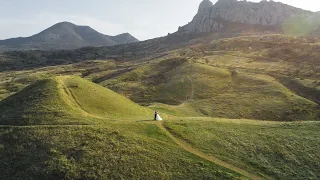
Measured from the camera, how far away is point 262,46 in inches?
7170

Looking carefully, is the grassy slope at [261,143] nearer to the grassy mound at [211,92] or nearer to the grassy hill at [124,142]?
the grassy hill at [124,142]

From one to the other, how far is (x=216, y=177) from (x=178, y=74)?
87.6 m

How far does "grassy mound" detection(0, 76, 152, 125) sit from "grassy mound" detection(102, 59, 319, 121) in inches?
960

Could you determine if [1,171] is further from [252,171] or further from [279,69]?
[279,69]

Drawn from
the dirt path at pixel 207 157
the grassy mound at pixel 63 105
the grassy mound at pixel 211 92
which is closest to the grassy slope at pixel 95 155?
the dirt path at pixel 207 157

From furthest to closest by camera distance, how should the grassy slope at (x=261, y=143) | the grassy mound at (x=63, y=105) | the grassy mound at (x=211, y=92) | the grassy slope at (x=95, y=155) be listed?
the grassy mound at (x=211, y=92) < the grassy mound at (x=63, y=105) < the grassy slope at (x=261, y=143) < the grassy slope at (x=95, y=155)

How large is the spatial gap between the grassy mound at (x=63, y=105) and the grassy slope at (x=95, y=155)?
2.66 metres

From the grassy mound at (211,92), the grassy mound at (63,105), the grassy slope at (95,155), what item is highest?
the grassy mound at (63,105)

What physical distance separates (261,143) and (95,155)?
2012 cm

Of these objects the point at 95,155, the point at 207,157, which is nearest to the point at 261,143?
the point at 207,157

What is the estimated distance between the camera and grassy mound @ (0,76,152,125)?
39.9 metres

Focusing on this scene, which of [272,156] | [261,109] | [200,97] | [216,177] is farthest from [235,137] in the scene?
[200,97]

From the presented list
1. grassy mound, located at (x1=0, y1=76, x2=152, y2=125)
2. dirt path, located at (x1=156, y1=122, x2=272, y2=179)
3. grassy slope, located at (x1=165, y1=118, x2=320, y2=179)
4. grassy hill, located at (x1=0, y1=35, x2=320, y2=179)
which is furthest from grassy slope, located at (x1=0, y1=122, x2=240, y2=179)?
grassy slope, located at (x1=165, y1=118, x2=320, y2=179)

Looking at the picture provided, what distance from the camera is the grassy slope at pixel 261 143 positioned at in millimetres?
33719
